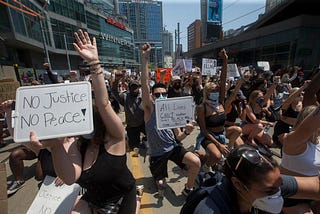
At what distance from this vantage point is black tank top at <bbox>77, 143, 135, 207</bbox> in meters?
1.69

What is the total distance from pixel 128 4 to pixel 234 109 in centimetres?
8606

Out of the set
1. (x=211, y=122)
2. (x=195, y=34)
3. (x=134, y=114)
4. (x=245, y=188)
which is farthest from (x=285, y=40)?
(x=195, y=34)

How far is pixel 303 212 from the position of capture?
1778 mm

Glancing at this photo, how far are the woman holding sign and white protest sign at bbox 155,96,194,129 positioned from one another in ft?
3.61

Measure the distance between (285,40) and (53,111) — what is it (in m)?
24.8

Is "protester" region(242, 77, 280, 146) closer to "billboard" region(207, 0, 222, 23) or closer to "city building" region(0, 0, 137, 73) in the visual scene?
"city building" region(0, 0, 137, 73)

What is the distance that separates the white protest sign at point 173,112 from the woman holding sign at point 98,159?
1.10 meters

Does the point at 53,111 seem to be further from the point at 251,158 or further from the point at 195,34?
the point at 195,34

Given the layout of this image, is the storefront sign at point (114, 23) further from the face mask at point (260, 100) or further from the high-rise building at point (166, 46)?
the face mask at point (260, 100)

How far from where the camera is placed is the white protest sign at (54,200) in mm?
2084

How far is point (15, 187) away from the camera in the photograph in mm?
3225

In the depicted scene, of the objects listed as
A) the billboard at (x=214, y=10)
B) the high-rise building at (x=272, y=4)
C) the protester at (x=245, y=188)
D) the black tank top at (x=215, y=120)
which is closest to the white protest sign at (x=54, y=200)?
the protester at (x=245, y=188)

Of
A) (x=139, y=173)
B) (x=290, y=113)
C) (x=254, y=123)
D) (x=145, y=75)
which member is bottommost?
(x=139, y=173)

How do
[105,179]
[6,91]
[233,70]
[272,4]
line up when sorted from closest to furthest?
[105,179] < [6,91] < [233,70] < [272,4]
